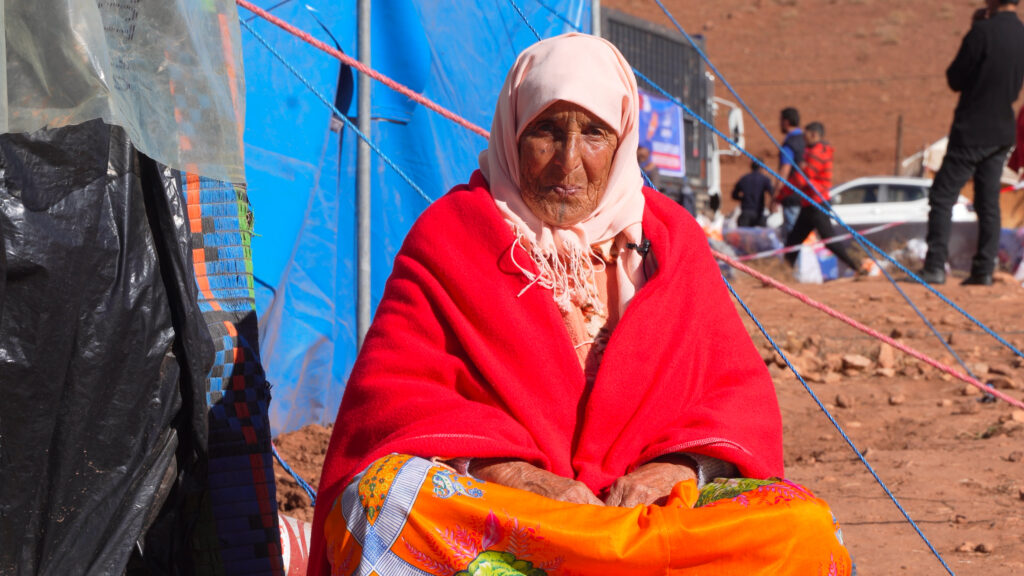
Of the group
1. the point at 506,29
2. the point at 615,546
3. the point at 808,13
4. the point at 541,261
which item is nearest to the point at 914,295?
the point at 506,29

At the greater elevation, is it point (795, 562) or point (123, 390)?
point (123, 390)

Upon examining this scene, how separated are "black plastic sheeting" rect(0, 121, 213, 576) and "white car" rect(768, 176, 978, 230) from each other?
1158cm

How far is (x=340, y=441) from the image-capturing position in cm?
234

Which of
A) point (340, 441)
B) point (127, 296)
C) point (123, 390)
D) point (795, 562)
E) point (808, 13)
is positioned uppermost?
point (808, 13)

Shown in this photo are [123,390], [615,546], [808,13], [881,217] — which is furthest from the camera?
[808,13]

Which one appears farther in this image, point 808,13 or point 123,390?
point 808,13

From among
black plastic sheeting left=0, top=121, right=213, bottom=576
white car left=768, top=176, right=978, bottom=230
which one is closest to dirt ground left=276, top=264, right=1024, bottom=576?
black plastic sheeting left=0, top=121, right=213, bottom=576

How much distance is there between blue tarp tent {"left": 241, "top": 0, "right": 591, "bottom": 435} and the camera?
409 cm

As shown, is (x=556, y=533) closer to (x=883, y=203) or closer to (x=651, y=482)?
(x=651, y=482)

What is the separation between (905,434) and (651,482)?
3.50 meters

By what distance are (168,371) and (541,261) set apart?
87 cm

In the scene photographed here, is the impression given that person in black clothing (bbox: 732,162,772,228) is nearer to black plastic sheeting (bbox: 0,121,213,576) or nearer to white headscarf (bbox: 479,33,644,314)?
white headscarf (bbox: 479,33,644,314)

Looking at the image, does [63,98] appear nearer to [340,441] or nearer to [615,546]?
[340,441]

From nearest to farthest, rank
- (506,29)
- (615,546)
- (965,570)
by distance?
(615,546) < (965,570) < (506,29)
